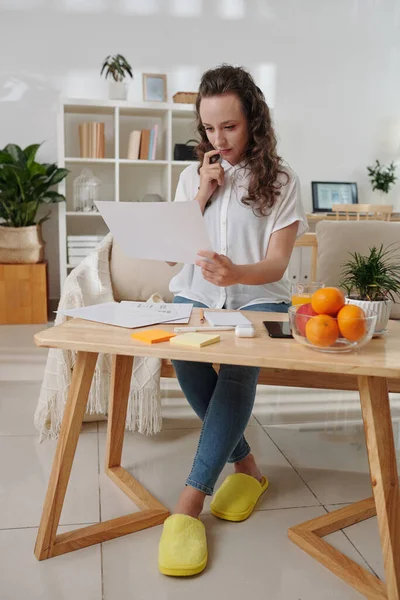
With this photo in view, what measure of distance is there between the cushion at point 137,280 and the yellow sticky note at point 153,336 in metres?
1.18

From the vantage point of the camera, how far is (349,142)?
15.1 ft

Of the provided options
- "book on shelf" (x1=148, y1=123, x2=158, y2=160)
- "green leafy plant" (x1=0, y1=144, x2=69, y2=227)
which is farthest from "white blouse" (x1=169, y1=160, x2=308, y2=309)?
"book on shelf" (x1=148, y1=123, x2=158, y2=160)

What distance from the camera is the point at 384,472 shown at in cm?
104

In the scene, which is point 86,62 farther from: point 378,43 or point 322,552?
point 322,552

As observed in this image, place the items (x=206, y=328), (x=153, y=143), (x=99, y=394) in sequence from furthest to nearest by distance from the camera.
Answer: (x=153, y=143) < (x=99, y=394) < (x=206, y=328)

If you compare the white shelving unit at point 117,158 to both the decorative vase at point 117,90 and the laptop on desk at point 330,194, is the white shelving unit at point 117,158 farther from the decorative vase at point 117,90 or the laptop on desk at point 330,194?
the laptop on desk at point 330,194

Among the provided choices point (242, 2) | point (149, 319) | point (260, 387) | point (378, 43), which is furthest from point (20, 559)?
point (378, 43)

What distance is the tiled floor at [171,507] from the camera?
3.83 feet

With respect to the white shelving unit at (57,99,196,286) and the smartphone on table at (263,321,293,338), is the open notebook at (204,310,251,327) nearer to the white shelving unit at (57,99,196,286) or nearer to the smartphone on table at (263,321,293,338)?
the smartphone on table at (263,321,293,338)

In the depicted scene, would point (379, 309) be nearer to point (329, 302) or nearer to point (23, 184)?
point (329, 302)

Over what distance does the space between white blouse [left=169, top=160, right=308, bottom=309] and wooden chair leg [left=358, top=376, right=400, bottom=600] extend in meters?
0.54

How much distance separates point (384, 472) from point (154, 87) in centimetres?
352

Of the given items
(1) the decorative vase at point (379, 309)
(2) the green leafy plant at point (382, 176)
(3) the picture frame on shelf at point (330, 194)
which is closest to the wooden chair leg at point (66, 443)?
(1) the decorative vase at point (379, 309)

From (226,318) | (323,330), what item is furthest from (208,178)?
(323,330)
